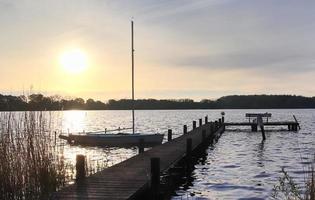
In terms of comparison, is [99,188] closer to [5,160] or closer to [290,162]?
[5,160]

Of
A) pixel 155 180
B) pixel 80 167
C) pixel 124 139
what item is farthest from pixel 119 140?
pixel 80 167

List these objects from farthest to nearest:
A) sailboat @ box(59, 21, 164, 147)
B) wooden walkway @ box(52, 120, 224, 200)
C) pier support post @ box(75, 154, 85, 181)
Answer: sailboat @ box(59, 21, 164, 147) → pier support post @ box(75, 154, 85, 181) → wooden walkway @ box(52, 120, 224, 200)

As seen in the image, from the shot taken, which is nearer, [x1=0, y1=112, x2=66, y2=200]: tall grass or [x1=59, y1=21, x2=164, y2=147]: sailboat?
[x1=0, y1=112, x2=66, y2=200]: tall grass

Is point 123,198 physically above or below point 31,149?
below

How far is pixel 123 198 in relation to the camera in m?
12.6

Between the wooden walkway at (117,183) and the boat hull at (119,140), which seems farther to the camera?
the boat hull at (119,140)

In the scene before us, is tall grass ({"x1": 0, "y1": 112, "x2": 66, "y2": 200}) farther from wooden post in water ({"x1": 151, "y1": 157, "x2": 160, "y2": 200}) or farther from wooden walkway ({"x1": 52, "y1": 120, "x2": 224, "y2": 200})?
wooden post in water ({"x1": 151, "y1": 157, "x2": 160, "y2": 200})

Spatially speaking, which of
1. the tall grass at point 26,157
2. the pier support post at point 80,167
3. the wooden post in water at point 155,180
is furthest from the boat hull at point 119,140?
the tall grass at point 26,157

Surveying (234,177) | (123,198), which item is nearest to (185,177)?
(234,177)

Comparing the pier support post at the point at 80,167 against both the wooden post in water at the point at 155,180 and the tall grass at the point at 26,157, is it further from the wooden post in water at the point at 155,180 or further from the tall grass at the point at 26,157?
the wooden post in water at the point at 155,180

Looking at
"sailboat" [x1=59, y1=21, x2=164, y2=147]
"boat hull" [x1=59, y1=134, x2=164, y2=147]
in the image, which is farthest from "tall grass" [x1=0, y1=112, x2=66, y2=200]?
"boat hull" [x1=59, y1=134, x2=164, y2=147]

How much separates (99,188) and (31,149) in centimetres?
255

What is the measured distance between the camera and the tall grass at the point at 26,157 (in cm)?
1111

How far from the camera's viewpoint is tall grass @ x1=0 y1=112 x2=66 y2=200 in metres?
11.1
